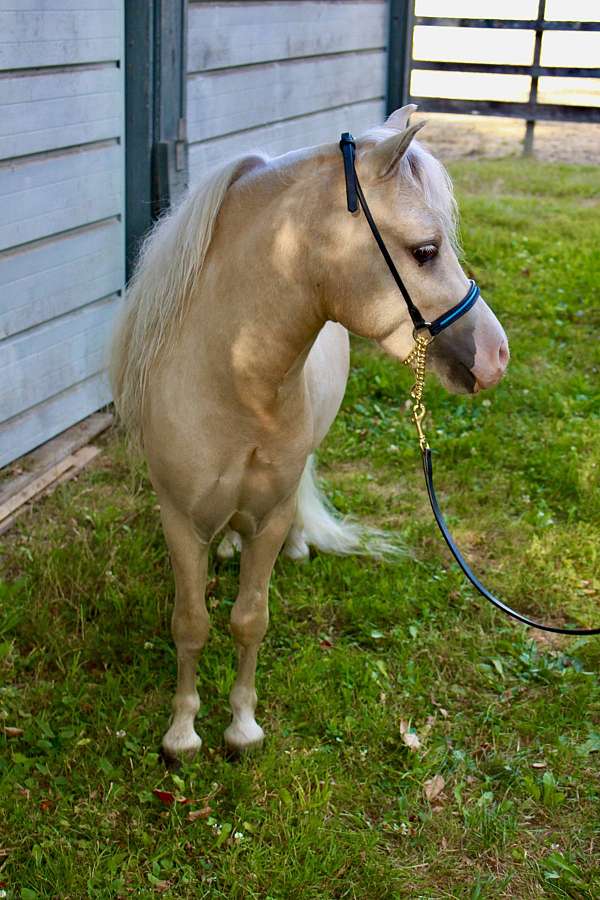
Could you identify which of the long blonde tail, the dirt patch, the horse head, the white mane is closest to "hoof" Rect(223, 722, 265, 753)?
the white mane

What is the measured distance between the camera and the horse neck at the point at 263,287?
7.06 feet

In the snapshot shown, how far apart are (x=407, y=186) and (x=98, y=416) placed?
9.56ft

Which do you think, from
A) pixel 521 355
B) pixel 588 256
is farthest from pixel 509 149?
pixel 521 355

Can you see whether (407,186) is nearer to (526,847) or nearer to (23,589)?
(526,847)

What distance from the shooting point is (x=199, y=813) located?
8.31 ft

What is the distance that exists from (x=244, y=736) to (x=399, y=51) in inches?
230

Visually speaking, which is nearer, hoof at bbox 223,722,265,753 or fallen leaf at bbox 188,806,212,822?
fallen leaf at bbox 188,806,212,822

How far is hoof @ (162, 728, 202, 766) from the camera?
272cm

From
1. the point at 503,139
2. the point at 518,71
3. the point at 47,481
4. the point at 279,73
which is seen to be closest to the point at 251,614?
the point at 47,481

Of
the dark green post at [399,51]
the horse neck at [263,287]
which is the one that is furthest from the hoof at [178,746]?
the dark green post at [399,51]

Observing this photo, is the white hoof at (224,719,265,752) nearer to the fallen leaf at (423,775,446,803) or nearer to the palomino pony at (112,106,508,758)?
the palomino pony at (112,106,508,758)

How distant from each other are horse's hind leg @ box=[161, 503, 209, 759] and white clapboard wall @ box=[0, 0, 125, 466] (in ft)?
4.39

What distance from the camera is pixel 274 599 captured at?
345 centimetres

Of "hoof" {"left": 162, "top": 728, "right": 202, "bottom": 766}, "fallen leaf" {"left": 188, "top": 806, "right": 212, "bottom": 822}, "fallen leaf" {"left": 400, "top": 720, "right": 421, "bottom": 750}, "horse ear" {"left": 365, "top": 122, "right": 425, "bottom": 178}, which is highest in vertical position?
"horse ear" {"left": 365, "top": 122, "right": 425, "bottom": 178}
